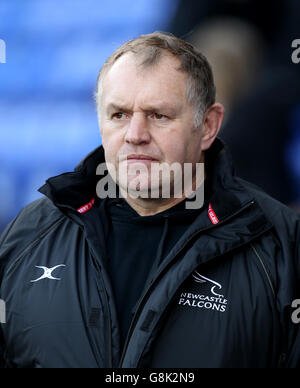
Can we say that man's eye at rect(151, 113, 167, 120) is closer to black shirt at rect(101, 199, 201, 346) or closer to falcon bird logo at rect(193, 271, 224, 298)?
black shirt at rect(101, 199, 201, 346)

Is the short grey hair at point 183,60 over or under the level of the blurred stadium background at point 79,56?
under

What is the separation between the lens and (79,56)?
10.8ft

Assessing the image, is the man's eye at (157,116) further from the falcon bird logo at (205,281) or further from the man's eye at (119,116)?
the falcon bird logo at (205,281)

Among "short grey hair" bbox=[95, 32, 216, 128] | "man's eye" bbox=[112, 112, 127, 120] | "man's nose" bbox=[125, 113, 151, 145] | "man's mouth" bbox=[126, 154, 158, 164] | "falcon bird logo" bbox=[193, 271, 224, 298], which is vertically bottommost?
"falcon bird logo" bbox=[193, 271, 224, 298]

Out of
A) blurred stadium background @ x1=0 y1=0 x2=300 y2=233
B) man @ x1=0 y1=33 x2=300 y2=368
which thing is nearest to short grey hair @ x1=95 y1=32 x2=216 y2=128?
man @ x1=0 y1=33 x2=300 y2=368

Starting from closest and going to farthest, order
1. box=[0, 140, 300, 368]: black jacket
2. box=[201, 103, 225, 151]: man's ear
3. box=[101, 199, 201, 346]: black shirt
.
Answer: box=[0, 140, 300, 368]: black jacket → box=[101, 199, 201, 346]: black shirt → box=[201, 103, 225, 151]: man's ear

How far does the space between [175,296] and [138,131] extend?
1.51 ft

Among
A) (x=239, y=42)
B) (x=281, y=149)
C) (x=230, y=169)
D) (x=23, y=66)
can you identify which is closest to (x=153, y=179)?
(x=230, y=169)

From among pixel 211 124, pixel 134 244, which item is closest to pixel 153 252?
pixel 134 244

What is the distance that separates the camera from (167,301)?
1.56m

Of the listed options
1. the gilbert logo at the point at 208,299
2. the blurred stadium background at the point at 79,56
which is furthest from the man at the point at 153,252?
the blurred stadium background at the point at 79,56

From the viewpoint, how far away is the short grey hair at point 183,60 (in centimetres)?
176

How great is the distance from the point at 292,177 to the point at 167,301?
1533 mm

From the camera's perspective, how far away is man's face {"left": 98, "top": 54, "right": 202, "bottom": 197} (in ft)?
5.58
